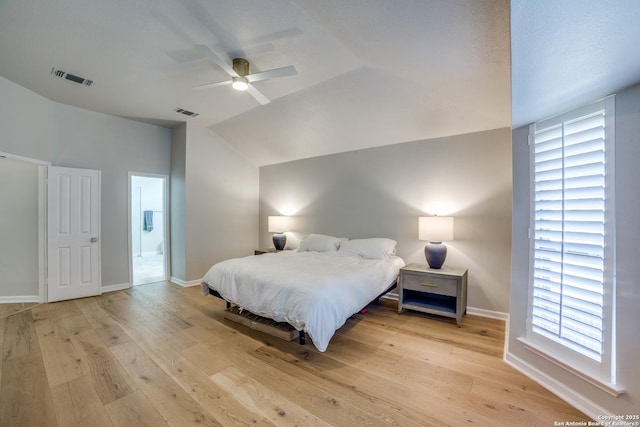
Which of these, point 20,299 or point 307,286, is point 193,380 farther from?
point 20,299

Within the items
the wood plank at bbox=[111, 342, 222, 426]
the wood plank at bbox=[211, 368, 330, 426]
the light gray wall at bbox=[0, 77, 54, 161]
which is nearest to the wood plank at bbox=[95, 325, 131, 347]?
the wood plank at bbox=[111, 342, 222, 426]

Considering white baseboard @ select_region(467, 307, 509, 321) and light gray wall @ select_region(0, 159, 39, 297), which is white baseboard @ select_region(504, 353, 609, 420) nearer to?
white baseboard @ select_region(467, 307, 509, 321)

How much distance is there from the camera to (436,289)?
3076 mm

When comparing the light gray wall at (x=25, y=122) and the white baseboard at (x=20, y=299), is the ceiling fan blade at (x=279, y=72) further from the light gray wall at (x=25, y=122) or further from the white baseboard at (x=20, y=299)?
the white baseboard at (x=20, y=299)

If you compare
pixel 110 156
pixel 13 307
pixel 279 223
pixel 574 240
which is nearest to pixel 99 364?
pixel 13 307

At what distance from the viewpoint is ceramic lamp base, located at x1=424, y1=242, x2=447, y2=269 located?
3.23 metres

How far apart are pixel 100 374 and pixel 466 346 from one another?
3217 millimetres

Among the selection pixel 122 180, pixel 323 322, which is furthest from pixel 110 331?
pixel 122 180

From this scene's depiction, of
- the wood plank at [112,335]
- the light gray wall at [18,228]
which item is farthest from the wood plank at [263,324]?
the light gray wall at [18,228]

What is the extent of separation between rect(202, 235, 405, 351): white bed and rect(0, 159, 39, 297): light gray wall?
2.83m

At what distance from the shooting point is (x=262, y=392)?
6.04 feet

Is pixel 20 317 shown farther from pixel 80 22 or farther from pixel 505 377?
pixel 505 377

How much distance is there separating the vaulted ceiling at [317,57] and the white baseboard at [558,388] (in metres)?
1.93

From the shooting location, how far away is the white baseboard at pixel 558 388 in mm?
1576
